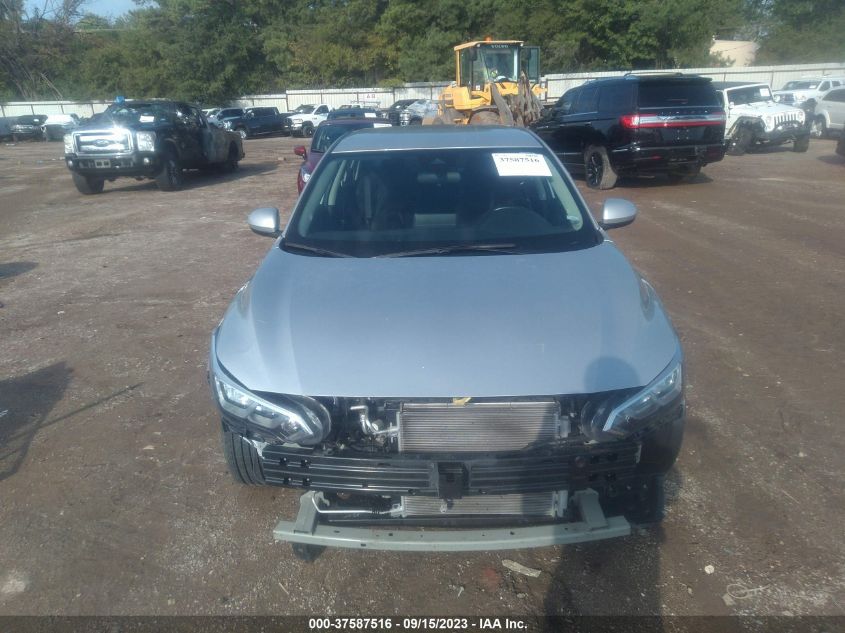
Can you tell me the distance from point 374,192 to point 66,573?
7.93 ft

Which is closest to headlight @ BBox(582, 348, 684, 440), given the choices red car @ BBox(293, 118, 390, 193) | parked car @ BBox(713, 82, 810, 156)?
red car @ BBox(293, 118, 390, 193)

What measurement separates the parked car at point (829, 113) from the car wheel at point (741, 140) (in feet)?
14.5

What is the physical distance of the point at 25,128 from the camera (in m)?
37.4

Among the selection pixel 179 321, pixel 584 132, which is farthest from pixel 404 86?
pixel 179 321

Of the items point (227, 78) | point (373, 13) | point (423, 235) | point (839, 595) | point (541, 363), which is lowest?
point (839, 595)

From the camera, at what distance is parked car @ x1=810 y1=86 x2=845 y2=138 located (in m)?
20.9

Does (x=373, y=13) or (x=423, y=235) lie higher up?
(x=373, y=13)

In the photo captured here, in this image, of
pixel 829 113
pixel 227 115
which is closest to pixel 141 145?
pixel 829 113

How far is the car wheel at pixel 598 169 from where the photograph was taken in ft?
41.5

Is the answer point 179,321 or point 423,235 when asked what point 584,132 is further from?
point 423,235

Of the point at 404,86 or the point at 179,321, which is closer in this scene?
the point at 179,321

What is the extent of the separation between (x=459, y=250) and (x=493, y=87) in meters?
13.9

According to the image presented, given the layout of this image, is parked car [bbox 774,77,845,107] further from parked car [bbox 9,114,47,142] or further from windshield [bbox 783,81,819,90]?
parked car [bbox 9,114,47,142]

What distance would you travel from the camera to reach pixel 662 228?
9617 mm
